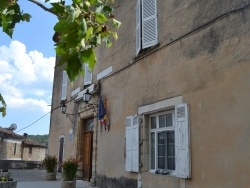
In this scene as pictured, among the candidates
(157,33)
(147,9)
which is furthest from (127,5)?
(157,33)

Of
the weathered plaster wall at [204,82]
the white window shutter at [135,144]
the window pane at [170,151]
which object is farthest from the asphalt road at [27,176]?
the window pane at [170,151]

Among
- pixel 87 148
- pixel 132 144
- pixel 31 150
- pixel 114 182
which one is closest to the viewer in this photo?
pixel 132 144

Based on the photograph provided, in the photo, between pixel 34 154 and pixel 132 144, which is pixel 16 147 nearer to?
pixel 34 154

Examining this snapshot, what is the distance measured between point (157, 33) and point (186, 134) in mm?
2596

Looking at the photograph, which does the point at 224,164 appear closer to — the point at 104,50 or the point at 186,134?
the point at 186,134

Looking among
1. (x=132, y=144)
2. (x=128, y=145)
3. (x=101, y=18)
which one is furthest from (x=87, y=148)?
(x=101, y=18)

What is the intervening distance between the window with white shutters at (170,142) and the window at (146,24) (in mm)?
1793

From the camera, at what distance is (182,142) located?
564 cm

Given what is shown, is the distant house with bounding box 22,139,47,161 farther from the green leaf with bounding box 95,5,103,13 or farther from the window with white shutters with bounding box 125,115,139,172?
the green leaf with bounding box 95,5,103,13

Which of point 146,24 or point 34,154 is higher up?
point 146,24

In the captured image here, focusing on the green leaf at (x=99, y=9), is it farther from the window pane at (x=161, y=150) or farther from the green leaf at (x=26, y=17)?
the window pane at (x=161, y=150)

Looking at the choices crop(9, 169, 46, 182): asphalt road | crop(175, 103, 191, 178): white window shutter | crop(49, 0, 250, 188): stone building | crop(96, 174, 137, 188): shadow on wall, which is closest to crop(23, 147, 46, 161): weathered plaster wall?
crop(9, 169, 46, 182): asphalt road

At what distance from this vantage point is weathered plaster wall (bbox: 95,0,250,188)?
479cm

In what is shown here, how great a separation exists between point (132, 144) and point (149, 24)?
116 inches
